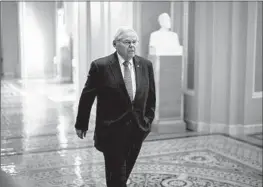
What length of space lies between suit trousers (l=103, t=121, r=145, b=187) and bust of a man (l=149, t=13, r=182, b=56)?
12.8 ft

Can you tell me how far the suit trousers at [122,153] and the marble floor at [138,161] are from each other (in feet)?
4.18

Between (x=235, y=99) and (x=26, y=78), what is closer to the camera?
(x=235, y=99)

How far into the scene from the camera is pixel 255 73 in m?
7.74

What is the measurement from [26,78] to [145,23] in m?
9.67

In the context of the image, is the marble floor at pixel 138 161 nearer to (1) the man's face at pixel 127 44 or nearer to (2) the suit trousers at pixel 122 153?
(2) the suit trousers at pixel 122 153

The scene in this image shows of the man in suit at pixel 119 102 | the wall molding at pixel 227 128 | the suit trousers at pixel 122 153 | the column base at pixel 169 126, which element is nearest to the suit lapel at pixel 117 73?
the man in suit at pixel 119 102

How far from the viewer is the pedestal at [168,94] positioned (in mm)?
7418

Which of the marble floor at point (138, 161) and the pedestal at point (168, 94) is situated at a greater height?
the pedestal at point (168, 94)

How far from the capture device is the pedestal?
7.42m

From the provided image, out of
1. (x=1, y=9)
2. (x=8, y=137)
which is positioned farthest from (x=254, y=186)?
(x=1, y=9)

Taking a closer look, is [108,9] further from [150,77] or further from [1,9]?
[1,9]

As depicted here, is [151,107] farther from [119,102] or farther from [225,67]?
[225,67]

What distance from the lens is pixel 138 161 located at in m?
5.80

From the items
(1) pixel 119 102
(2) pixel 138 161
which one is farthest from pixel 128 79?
(2) pixel 138 161
